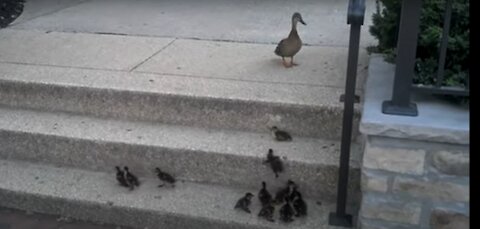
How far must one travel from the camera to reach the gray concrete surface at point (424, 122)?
1968mm

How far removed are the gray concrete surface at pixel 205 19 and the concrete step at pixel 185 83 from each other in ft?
1.07

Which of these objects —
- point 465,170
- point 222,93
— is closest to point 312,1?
point 222,93

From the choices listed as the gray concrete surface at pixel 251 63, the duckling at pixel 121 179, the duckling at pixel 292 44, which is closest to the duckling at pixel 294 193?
the gray concrete surface at pixel 251 63

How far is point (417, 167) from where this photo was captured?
206 centimetres

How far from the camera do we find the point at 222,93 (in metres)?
2.94

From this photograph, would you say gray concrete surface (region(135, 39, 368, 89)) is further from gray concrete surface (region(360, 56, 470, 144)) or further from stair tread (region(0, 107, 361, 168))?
gray concrete surface (region(360, 56, 470, 144))

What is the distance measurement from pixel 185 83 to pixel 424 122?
1.55 m

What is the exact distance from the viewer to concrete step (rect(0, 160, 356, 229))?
251 cm

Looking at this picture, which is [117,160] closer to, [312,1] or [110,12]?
[110,12]

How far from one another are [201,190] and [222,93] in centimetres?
58

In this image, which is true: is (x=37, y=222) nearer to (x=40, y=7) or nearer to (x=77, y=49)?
(x=77, y=49)

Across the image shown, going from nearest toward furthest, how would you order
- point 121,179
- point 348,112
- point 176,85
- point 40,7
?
1. point 348,112
2. point 121,179
3. point 176,85
4. point 40,7

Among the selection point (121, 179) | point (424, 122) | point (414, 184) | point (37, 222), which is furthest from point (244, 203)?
point (37, 222)

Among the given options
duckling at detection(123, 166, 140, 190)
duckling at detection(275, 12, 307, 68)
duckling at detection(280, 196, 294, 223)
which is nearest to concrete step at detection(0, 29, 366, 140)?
duckling at detection(275, 12, 307, 68)
